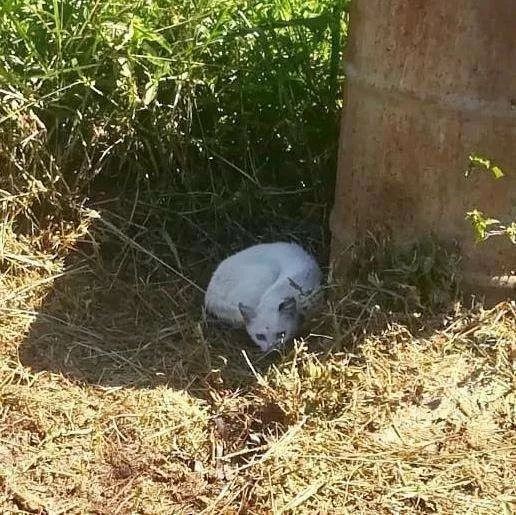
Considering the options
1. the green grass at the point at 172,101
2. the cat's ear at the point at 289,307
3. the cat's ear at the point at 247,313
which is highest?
the green grass at the point at 172,101

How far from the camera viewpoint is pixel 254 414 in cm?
310

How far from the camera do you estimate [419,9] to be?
3090mm

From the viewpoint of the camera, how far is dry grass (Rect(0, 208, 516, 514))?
283 cm

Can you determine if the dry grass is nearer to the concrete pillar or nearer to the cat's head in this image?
the cat's head

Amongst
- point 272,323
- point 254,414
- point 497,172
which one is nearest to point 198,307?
point 272,323

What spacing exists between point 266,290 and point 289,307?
22 cm

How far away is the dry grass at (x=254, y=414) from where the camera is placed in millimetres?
2826

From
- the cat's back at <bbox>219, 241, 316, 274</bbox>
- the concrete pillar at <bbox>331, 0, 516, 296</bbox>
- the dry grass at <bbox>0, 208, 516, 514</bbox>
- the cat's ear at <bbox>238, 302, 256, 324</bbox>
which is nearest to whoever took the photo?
the dry grass at <bbox>0, 208, 516, 514</bbox>

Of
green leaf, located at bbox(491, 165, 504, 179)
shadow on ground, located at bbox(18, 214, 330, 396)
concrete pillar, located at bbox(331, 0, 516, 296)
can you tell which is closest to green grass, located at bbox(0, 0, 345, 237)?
shadow on ground, located at bbox(18, 214, 330, 396)

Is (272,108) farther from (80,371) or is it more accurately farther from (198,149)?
(80,371)

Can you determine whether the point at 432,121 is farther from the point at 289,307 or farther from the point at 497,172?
the point at 289,307

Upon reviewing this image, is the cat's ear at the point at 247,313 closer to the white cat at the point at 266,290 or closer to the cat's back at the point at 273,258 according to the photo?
the white cat at the point at 266,290

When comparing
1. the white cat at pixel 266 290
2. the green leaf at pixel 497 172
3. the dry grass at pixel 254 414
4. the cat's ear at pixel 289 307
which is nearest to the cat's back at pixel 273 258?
the white cat at pixel 266 290

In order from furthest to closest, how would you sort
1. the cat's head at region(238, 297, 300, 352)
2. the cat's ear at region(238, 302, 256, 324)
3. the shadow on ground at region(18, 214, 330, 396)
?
the cat's ear at region(238, 302, 256, 324), the cat's head at region(238, 297, 300, 352), the shadow on ground at region(18, 214, 330, 396)
